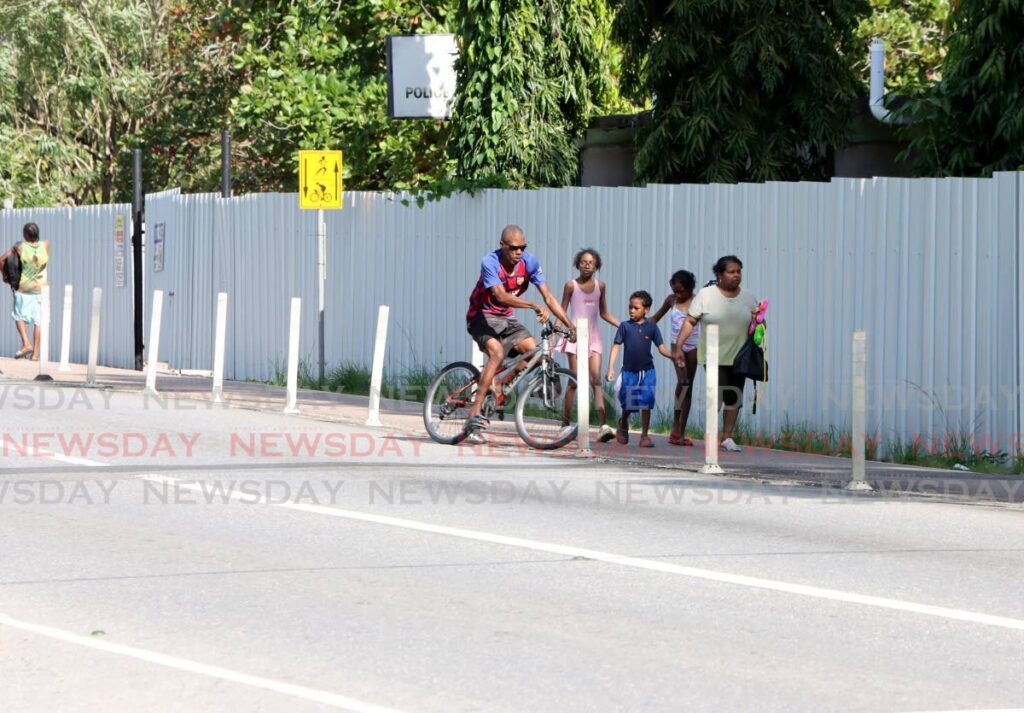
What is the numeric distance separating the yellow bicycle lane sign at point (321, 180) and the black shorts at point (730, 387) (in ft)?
22.0

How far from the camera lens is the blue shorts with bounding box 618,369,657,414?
47.3ft

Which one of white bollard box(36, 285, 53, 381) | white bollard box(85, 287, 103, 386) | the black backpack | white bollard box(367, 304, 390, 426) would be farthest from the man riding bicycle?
the black backpack

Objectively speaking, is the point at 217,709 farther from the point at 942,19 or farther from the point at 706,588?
the point at 942,19

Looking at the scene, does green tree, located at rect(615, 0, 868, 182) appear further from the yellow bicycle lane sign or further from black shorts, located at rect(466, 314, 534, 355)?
black shorts, located at rect(466, 314, 534, 355)

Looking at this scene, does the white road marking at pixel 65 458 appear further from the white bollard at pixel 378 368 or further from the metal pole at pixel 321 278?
the metal pole at pixel 321 278

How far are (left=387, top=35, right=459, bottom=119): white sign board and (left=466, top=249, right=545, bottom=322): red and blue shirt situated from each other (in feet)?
29.9

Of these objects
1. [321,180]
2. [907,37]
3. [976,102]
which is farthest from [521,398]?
[907,37]

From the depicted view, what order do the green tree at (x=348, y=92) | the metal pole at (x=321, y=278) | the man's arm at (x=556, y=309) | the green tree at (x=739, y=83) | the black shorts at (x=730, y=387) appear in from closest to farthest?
the man's arm at (x=556, y=309) → the black shorts at (x=730, y=387) → the green tree at (x=739, y=83) → the metal pole at (x=321, y=278) → the green tree at (x=348, y=92)

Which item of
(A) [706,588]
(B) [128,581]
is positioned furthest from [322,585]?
(A) [706,588]

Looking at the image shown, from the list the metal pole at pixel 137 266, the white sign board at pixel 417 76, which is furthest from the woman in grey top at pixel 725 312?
the metal pole at pixel 137 266

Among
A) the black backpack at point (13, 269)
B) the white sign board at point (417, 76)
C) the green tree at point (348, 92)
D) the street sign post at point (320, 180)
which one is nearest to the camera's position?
the street sign post at point (320, 180)

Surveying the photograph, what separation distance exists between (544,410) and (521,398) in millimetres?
256

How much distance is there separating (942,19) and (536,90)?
29.3ft

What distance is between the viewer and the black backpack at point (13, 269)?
24.1m
